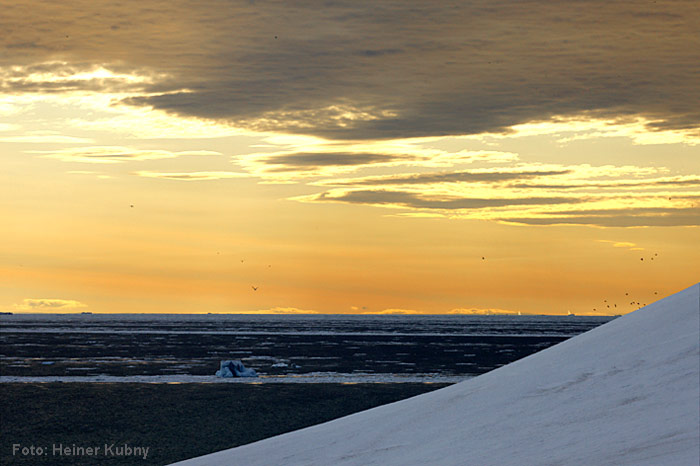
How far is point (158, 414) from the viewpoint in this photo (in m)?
24.6

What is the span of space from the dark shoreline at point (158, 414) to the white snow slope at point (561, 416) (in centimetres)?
1257

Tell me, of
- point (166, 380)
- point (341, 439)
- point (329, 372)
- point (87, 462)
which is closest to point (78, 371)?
point (166, 380)

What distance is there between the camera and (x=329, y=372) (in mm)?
39250

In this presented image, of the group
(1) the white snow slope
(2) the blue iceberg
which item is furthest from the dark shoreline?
(1) the white snow slope

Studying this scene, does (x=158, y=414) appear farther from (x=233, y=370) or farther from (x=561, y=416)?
(x=561, y=416)

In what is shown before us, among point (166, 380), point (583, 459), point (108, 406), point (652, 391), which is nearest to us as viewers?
point (583, 459)

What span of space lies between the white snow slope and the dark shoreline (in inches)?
495

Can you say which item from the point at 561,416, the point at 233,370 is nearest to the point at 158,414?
the point at 233,370

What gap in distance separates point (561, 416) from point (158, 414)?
68.4ft

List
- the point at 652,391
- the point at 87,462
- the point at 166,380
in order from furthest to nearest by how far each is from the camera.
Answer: the point at 166,380 < the point at 87,462 < the point at 652,391

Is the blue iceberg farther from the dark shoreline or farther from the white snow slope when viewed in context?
the white snow slope

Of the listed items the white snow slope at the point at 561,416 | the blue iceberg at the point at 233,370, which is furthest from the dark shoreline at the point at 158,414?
the white snow slope at the point at 561,416

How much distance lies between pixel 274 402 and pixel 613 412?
2311 cm

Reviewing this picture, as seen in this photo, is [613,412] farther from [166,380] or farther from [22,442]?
[166,380]
